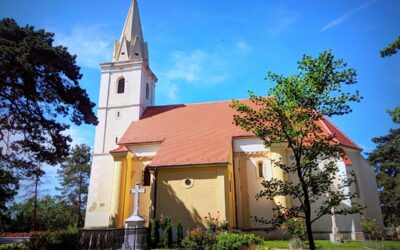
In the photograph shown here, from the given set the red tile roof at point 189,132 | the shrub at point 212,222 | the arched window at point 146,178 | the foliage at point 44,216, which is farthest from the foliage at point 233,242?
the foliage at point 44,216

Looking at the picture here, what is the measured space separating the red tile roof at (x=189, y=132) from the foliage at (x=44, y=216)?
644 inches

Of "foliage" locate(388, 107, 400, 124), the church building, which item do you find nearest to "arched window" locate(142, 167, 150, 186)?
the church building

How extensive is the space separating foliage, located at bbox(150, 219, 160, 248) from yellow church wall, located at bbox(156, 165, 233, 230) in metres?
1.19

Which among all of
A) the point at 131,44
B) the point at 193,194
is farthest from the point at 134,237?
the point at 131,44

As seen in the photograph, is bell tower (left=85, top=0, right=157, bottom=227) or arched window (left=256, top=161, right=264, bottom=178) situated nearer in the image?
arched window (left=256, top=161, right=264, bottom=178)

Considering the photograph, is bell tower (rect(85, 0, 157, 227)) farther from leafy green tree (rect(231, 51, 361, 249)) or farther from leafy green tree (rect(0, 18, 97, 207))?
leafy green tree (rect(231, 51, 361, 249))

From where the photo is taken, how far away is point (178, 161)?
63.7 ft

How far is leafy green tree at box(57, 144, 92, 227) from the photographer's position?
41625mm

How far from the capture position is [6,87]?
42.8ft

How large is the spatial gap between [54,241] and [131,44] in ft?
69.7

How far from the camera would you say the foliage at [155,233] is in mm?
16000

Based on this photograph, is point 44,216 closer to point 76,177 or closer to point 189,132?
point 76,177

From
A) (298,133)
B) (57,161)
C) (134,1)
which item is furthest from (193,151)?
(134,1)

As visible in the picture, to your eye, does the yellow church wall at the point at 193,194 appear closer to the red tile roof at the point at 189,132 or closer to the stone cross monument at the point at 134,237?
the red tile roof at the point at 189,132
